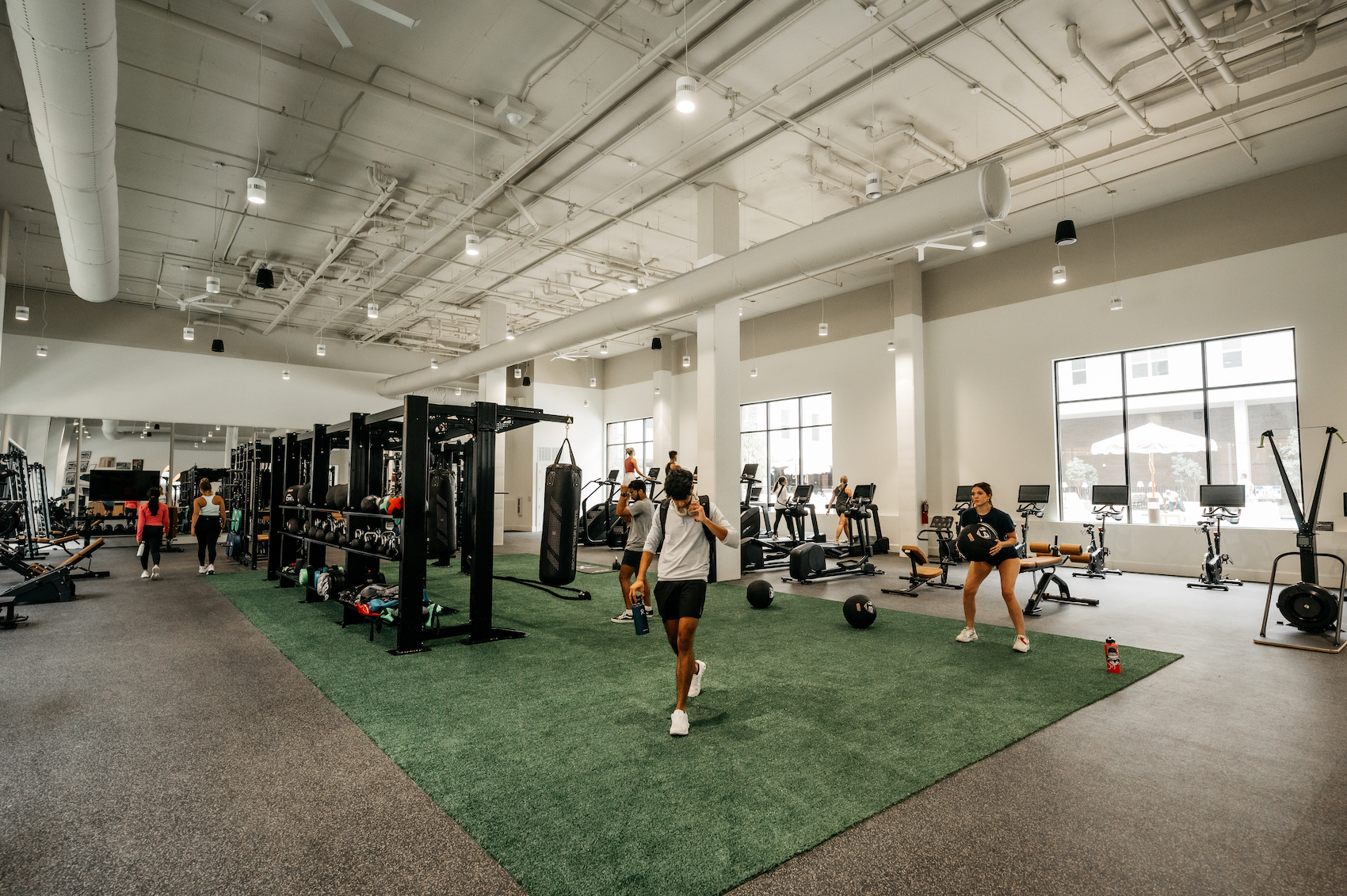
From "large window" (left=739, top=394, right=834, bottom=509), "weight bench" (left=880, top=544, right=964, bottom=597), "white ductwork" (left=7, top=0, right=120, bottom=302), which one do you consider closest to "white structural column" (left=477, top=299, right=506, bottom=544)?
"large window" (left=739, top=394, right=834, bottom=509)

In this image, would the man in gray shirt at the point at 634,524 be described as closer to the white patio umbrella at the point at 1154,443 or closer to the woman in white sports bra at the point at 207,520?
the woman in white sports bra at the point at 207,520

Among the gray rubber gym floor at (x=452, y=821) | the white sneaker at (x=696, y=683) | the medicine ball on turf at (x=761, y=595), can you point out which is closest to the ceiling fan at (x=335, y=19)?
the gray rubber gym floor at (x=452, y=821)

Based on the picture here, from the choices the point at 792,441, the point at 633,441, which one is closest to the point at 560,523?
the point at 792,441

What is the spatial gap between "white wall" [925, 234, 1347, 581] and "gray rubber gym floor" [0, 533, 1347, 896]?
18.4ft

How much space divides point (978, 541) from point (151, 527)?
11.2 m

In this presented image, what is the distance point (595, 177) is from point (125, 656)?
25.2ft

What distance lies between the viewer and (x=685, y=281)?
8.88m

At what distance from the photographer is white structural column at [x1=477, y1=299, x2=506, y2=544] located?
47.2 feet

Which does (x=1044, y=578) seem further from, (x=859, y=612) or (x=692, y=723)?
(x=692, y=723)

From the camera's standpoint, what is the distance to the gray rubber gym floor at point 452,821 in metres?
2.40

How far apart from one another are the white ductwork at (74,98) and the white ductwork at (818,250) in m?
5.94

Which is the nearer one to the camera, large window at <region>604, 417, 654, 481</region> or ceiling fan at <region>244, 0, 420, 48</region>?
ceiling fan at <region>244, 0, 420, 48</region>

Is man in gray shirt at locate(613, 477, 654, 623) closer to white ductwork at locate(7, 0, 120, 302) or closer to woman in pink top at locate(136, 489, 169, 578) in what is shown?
white ductwork at locate(7, 0, 120, 302)

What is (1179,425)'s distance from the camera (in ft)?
34.7
